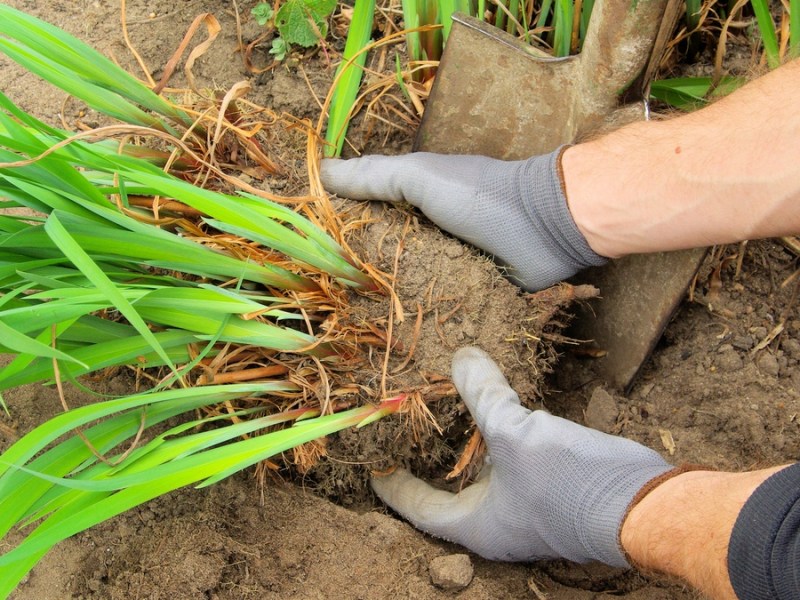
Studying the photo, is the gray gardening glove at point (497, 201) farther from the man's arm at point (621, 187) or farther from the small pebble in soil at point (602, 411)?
the small pebble in soil at point (602, 411)

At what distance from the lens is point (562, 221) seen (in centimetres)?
127

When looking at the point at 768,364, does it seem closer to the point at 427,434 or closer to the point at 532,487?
the point at 532,487

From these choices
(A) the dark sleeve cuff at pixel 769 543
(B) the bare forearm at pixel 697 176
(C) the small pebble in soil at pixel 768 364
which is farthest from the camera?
(C) the small pebble in soil at pixel 768 364

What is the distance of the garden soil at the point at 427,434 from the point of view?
49.2 inches

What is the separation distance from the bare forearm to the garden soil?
189 millimetres

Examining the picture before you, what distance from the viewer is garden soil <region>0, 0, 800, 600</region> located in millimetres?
1249

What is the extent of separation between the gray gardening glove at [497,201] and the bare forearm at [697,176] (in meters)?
0.04

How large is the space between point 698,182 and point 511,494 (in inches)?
25.4

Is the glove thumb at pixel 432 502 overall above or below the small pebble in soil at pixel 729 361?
below

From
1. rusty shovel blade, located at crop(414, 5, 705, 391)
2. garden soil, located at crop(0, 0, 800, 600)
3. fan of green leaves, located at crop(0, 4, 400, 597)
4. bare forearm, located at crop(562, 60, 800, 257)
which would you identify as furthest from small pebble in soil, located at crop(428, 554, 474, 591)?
bare forearm, located at crop(562, 60, 800, 257)

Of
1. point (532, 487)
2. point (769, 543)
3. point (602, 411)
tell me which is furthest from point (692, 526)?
point (602, 411)

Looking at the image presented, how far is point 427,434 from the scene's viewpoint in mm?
1325

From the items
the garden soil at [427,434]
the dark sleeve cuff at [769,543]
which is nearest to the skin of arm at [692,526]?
the dark sleeve cuff at [769,543]

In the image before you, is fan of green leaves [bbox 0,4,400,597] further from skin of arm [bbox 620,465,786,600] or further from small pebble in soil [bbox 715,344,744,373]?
small pebble in soil [bbox 715,344,744,373]
